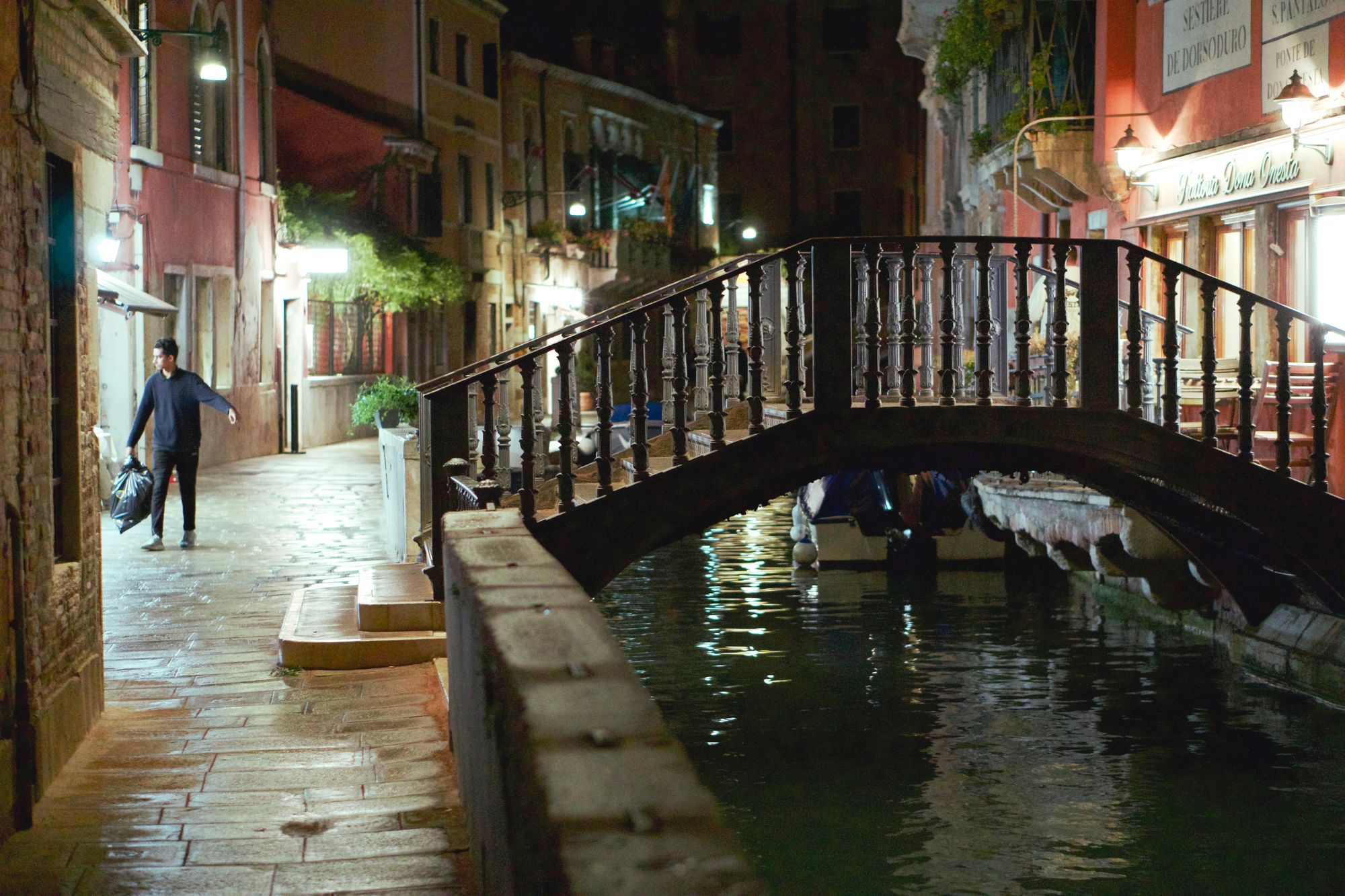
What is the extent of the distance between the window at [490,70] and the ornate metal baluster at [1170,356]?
29.3 metres

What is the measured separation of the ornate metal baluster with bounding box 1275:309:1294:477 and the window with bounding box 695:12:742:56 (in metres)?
45.8

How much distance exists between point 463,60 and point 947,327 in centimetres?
2849

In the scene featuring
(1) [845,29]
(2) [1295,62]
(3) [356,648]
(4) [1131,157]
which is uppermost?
(1) [845,29]

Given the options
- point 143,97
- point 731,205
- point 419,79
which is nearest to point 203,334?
point 143,97

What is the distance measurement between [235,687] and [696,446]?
10.3 feet

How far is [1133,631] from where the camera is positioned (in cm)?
1287

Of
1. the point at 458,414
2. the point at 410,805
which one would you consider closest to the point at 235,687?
the point at 458,414

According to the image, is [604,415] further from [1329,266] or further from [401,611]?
[1329,266]

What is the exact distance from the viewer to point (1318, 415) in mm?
9344

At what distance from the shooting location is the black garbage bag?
40.7ft

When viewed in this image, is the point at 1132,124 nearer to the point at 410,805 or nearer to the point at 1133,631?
the point at 1133,631

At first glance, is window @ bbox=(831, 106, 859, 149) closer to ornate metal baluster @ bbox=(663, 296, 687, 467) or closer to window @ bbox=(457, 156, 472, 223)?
window @ bbox=(457, 156, 472, 223)

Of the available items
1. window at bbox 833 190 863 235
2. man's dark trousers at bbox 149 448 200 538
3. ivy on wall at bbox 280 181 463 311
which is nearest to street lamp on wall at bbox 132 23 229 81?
man's dark trousers at bbox 149 448 200 538

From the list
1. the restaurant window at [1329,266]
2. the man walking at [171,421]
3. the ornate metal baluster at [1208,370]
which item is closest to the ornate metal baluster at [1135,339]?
the ornate metal baluster at [1208,370]
